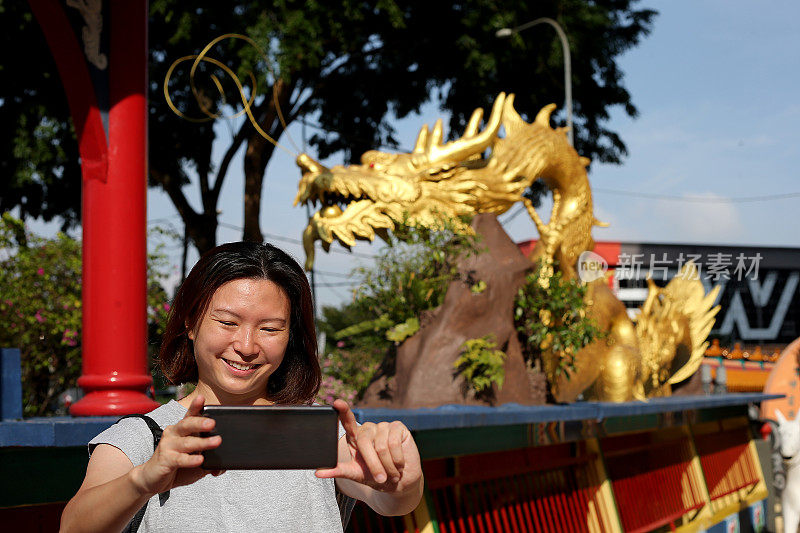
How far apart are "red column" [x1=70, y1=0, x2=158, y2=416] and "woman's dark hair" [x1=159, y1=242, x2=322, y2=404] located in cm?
188

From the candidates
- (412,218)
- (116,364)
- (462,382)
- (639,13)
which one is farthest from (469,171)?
(639,13)

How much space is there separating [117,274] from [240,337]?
7.10 feet

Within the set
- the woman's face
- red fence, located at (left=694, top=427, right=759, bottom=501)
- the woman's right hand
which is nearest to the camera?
the woman's right hand

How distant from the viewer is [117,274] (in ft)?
12.2

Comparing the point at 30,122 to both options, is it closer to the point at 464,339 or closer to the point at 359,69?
the point at 359,69

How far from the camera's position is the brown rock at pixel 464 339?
17.3 feet

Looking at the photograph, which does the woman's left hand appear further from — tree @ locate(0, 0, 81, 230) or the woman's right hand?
tree @ locate(0, 0, 81, 230)

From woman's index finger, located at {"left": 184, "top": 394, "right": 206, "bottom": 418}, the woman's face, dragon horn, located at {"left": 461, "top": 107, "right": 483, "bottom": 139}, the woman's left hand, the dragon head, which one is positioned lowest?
the woman's left hand

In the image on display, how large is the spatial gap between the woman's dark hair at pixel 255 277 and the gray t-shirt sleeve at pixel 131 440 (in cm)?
27

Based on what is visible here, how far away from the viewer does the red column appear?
3693mm

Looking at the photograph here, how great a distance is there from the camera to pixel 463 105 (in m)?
13.7

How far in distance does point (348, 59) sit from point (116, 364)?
10418mm

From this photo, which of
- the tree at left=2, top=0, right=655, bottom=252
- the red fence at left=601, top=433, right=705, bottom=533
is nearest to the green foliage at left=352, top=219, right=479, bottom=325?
the red fence at left=601, top=433, right=705, bottom=533

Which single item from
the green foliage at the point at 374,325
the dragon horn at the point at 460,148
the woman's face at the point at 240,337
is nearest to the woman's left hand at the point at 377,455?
the woman's face at the point at 240,337
